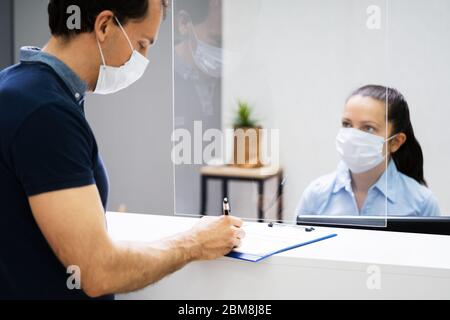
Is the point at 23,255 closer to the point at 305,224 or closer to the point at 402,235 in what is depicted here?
the point at 305,224

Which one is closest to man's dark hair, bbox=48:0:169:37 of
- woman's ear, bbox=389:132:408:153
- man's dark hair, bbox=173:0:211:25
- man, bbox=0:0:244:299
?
man, bbox=0:0:244:299

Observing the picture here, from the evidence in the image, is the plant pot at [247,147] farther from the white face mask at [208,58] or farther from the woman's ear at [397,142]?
the woman's ear at [397,142]

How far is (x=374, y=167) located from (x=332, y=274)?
597 millimetres

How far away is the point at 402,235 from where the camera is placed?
123cm

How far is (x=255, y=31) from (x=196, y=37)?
18 centimetres

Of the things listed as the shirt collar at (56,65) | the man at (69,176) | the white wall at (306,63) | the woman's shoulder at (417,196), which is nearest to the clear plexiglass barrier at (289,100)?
the white wall at (306,63)

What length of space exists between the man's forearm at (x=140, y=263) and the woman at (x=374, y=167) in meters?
0.49

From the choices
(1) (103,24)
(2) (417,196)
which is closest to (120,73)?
(1) (103,24)

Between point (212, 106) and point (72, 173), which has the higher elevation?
point (212, 106)

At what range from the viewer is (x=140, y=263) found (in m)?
0.97

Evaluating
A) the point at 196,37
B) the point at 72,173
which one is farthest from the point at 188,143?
the point at 72,173

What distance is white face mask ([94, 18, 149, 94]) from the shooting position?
114 centimetres

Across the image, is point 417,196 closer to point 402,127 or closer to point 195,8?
point 402,127

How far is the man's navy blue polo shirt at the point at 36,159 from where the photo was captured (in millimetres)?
871
